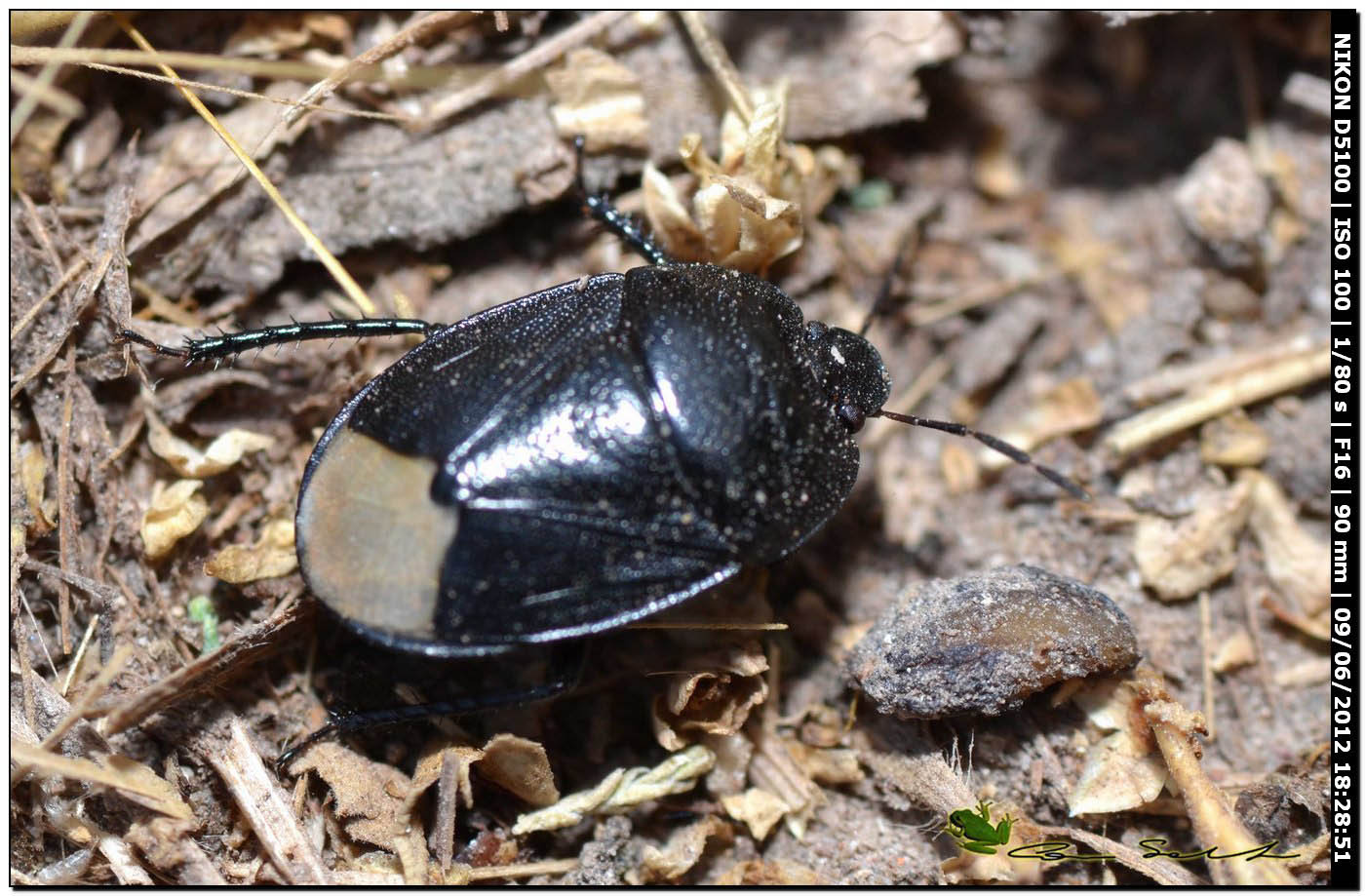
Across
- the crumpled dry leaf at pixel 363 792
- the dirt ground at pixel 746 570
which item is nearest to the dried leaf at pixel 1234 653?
the dirt ground at pixel 746 570

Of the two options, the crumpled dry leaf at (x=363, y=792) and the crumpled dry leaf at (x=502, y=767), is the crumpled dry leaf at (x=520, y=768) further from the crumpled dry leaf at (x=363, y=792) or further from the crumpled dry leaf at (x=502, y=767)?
the crumpled dry leaf at (x=363, y=792)

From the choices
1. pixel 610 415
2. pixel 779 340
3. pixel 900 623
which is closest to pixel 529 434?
pixel 610 415

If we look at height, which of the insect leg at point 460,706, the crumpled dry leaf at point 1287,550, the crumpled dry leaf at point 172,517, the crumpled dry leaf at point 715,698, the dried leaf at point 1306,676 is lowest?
the dried leaf at point 1306,676

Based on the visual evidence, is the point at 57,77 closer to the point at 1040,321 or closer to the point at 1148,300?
the point at 1040,321

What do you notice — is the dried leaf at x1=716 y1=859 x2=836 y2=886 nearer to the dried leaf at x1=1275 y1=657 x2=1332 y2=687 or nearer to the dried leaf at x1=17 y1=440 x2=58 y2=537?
the dried leaf at x1=1275 y1=657 x2=1332 y2=687

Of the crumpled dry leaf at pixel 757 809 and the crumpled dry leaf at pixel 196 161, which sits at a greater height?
the crumpled dry leaf at pixel 196 161

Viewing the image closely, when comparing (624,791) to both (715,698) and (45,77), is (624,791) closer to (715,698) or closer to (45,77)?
(715,698)

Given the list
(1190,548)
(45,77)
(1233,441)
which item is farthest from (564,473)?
(1233,441)

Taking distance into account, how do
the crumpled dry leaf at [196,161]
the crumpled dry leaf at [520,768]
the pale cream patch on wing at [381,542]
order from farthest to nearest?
the crumpled dry leaf at [196,161] → the crumpled dry leaf at [520,768] → the pale cream patch on wing at [381,542]
